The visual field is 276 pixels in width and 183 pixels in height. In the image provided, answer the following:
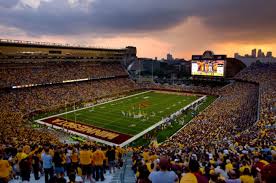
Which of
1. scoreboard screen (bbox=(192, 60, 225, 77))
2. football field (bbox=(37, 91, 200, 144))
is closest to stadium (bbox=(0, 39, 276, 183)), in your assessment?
football field (bbox=(37, 91, 200, 144))

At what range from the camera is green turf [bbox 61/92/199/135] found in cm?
3631

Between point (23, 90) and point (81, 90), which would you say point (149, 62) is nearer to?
point (81, 90)

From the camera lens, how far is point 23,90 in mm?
47562

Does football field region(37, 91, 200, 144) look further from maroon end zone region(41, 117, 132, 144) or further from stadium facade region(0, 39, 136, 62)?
stadium facade region(0, 39, 136, 62)

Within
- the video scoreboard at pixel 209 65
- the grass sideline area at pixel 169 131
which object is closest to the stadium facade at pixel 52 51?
the video scoreboard at pixel 209 65

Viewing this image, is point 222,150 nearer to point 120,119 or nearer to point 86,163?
point 86,163

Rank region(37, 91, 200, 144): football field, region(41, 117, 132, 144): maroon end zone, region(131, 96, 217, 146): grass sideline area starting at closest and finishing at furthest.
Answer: region(131, 96, 217, 146): grass sideline area, region(41, 117, 132, 144): maroon end zone, region(37, 91, 200, 144): football field

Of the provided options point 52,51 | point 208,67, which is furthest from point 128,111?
point 208,67

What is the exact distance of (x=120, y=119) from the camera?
39.8 m

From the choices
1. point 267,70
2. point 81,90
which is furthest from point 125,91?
point 267,70

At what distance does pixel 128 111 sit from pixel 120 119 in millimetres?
5341

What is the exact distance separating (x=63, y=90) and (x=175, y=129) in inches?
1103

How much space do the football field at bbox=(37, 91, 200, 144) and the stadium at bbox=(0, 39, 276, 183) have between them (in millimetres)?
140

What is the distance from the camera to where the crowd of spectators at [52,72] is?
159 ft
